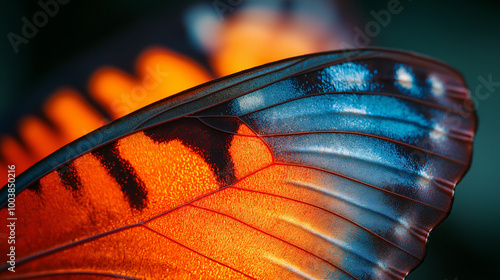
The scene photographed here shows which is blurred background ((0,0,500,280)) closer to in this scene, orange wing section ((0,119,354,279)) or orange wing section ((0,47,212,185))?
orange wing section ((0,47,212,185))

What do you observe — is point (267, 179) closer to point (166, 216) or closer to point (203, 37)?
point (166, 216)

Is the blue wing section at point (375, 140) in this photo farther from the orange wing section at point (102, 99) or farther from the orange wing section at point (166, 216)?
the orange wing section at point (102, 99)

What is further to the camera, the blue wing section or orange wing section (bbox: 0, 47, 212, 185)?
orange wing section (bbox: 0, 47, 212, 185)

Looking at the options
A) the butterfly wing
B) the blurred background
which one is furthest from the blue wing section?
the blurred background

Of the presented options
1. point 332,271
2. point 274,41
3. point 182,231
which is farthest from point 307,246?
point 274,41

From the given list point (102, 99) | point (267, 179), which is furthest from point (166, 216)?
point (102, 99)

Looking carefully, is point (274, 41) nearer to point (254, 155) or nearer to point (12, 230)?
point (254, 155)
